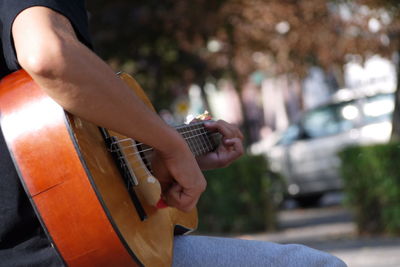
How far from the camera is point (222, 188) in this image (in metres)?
9.33

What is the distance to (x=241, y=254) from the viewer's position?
1.83m

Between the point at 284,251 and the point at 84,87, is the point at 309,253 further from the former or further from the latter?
the point at 84,87

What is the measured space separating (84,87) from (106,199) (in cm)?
27

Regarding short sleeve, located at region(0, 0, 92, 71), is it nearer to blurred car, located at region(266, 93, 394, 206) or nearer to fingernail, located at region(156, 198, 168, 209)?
fingernail, located at region(156, 198, 168, 209)

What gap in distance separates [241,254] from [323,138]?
10.7 metres

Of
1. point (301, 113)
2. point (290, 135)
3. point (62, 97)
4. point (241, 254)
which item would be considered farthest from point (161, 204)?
point (301, 113)

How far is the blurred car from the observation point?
38.4 ft

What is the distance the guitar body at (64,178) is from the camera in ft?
4.94

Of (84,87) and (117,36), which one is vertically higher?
(117,36)

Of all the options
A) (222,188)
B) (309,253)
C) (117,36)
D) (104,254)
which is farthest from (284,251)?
(117,36)

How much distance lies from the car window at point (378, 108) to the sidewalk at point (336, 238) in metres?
1.54

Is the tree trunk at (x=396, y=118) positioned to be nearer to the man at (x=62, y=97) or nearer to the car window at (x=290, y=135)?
the car window at (x=290, y=135)

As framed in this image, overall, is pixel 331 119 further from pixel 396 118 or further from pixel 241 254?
pixel 241 254

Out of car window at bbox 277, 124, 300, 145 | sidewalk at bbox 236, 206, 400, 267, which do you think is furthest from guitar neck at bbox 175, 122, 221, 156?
car window at bbox 277, 124, 300, 145
